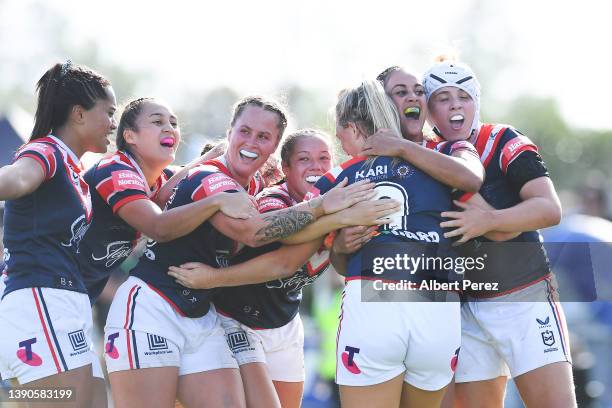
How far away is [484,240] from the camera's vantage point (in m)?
5.88

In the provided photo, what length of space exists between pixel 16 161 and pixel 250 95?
1.69 meters

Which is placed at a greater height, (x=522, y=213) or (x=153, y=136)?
(x=153, y=136)

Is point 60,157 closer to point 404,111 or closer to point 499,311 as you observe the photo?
point 404,111

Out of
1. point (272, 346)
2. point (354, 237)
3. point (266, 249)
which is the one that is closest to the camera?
point (354, 237)

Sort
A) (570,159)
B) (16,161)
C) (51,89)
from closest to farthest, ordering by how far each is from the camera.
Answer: (16,161), (51,89), (570,159)

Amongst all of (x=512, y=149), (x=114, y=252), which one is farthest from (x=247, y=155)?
(x=512, y=149)

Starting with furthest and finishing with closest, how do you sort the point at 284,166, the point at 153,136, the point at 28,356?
the point at 284,166, the point at 153,136, the point at 28,356

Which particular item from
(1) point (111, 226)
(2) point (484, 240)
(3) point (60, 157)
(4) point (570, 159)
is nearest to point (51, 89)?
(3) point (60, 157)

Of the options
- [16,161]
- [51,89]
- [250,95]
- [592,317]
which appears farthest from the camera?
[592,317]

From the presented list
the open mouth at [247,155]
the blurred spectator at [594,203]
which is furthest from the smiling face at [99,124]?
the blurred spectator at [594,203]

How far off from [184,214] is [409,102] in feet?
5.30

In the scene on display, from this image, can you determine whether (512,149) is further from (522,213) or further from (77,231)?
(77,231)

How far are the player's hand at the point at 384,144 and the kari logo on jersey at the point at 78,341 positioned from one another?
2.01 meters

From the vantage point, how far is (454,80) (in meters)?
6.04
